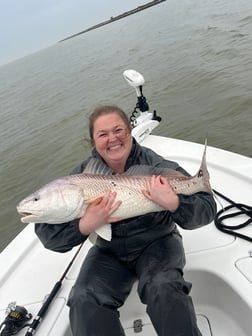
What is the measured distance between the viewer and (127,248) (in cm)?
268

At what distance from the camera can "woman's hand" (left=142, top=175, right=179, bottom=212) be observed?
243 centimetres

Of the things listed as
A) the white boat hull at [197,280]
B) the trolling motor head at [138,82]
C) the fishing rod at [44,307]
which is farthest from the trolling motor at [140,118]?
the fishing rod at [44,307]

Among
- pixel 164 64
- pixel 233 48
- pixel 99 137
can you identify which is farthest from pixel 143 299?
pixel 164 64

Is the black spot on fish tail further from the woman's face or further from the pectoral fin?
the pectoral fin

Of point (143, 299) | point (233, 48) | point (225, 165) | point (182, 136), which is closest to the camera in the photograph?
point (143, 299)

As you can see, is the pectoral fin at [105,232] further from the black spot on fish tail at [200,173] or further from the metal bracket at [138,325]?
the metal bracket at [138,325]

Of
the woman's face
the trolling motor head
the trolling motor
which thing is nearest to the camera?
the woman's face

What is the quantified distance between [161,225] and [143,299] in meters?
0.58

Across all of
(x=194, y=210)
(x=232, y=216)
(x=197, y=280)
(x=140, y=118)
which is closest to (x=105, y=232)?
(x=194, y=210)

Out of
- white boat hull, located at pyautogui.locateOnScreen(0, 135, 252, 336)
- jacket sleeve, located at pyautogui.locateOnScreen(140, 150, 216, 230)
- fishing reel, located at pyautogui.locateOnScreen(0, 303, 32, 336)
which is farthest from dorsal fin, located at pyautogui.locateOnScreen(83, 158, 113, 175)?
fishing reel, located at pyautogui.locateOnScreen(0, 303, 32, 336)

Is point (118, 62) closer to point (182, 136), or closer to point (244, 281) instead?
point (182, 136)

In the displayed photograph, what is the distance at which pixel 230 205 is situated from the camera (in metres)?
Answer: 3.35

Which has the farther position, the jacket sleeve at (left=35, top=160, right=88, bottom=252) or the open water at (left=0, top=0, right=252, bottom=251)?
the open water at (left=0, top=0, right=252, bottom=251)

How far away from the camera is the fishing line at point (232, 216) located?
3.04m
